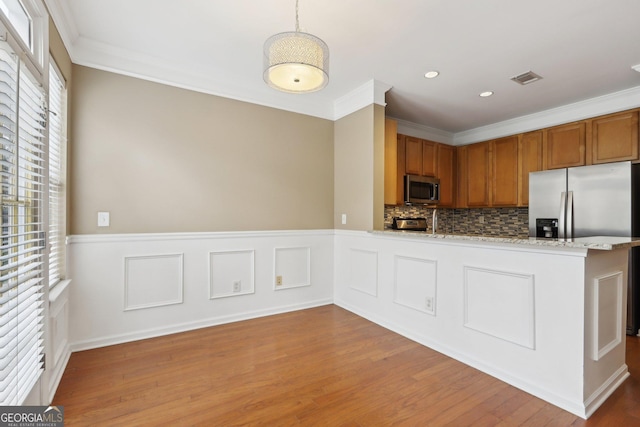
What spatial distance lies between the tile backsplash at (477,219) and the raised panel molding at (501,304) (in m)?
2.04

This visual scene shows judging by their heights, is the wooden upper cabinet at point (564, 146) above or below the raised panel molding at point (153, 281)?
above

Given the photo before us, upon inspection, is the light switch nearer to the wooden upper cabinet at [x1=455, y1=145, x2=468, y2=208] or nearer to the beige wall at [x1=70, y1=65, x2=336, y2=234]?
the beige wall at [x1=70, y1=65, x2=336, y2=234]

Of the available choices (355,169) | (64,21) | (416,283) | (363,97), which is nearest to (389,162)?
(355,169)

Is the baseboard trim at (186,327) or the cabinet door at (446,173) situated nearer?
the baseboard trim at (186,327)

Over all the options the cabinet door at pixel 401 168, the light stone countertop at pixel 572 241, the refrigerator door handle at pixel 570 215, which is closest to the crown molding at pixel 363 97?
the cabinet door at pixel 401 168

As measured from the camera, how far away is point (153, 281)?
9.40 feet

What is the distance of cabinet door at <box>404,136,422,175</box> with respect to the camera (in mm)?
4348

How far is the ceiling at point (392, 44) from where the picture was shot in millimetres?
2113

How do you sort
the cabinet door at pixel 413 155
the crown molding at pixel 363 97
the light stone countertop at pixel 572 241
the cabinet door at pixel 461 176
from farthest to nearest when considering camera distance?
the cabinet door at pixel 461 176, the cabinet door at pixel 413 155, the crown molding at pixel 363 97, the light stone countertop at pixel 572 241

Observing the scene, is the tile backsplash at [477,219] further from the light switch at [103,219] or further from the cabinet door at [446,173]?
the light switch at [103,219]

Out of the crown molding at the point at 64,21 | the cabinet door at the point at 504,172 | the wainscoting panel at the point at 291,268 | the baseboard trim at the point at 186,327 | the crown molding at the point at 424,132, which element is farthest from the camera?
the crown molding at the point at 424,132

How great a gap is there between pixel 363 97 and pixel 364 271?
1983mm

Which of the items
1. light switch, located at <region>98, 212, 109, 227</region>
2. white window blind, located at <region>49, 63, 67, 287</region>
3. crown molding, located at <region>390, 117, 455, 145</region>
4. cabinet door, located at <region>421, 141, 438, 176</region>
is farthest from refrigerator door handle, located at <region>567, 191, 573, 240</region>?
white window blind, located at <region>49, 63, 67, 287</region>

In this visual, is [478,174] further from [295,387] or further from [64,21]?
[64,21]
